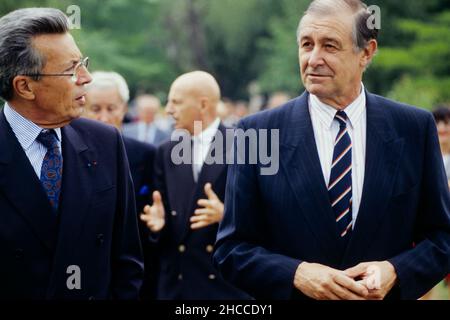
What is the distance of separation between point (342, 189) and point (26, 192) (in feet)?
4.82

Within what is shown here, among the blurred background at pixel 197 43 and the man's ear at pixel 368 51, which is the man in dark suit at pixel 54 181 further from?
the blurred background at pixel 197 43

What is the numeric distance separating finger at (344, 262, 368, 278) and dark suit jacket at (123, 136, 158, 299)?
10.8 feet

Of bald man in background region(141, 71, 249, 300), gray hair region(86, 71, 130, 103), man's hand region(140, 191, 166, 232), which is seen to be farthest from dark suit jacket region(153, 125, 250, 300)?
gray hair region(86, 71, 130, 103)

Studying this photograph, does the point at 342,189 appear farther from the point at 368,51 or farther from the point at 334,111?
the point at 368,51

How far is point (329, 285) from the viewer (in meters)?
3.82

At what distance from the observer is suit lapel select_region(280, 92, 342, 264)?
13.2 ft

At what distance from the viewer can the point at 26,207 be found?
3861 mm

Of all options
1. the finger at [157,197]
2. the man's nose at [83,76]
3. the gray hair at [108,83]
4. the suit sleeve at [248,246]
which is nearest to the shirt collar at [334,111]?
the suit sleeve at [248,246]

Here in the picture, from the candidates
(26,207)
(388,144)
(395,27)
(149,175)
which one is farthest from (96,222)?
(395,27)

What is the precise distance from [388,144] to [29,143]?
1.71 m

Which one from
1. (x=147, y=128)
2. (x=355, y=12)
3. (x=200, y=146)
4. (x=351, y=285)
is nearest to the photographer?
(x=351, y=285)

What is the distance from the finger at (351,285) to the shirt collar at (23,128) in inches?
61.0

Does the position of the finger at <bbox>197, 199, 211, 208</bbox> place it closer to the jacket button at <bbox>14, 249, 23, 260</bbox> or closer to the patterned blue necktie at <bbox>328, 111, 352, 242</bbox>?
the patterned blue necktie at <bbox>328, 111, 352, 242</bbox>

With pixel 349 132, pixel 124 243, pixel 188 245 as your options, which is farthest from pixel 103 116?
pixel 349 132
